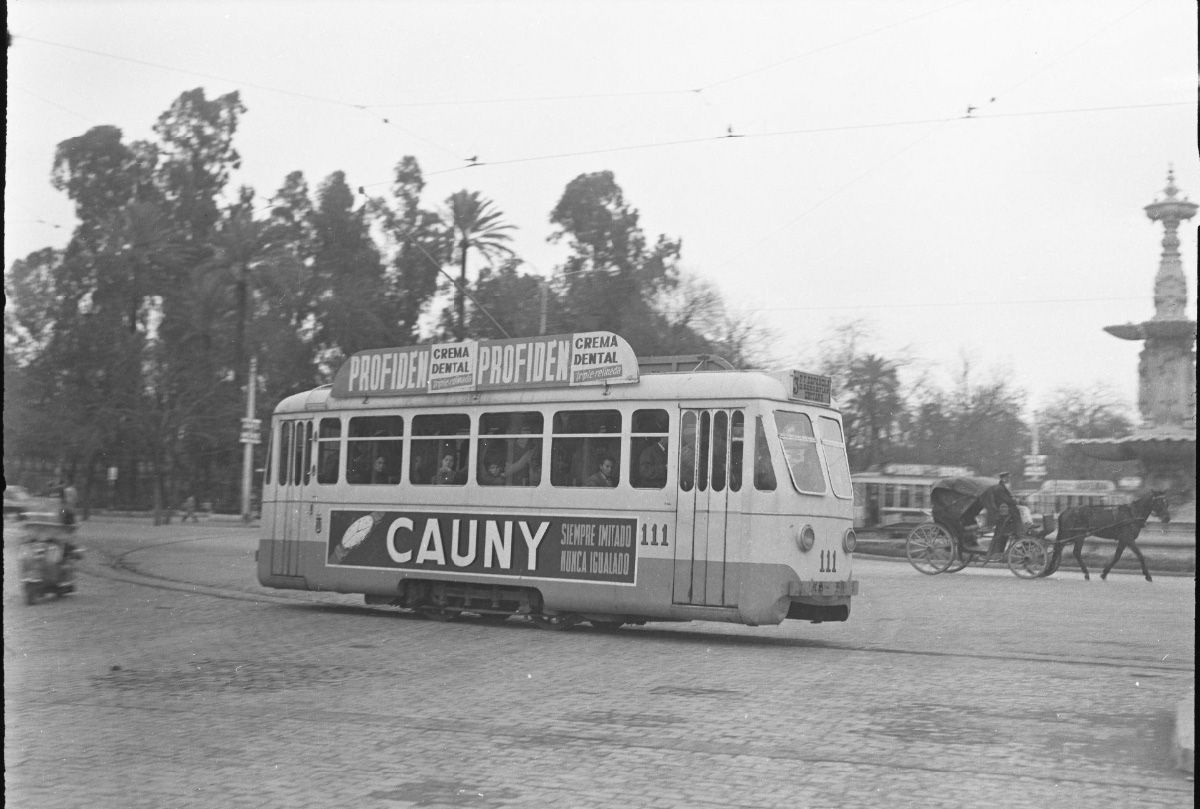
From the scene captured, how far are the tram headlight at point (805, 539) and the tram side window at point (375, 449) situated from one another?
17.0 feet

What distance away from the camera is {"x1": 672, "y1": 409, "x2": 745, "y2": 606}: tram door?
43.7 feet

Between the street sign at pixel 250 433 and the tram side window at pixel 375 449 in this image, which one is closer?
the tram side window at pixel 375 449

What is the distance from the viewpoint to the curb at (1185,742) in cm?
687

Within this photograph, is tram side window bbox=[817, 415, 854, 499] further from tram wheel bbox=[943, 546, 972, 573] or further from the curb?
tram wheel bbox=[943, 546, 972, 573]

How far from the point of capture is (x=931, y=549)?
27109mm

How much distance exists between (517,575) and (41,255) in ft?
114

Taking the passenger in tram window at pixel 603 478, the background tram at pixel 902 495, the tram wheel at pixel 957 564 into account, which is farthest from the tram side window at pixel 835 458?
the background tram at pixel 902 495

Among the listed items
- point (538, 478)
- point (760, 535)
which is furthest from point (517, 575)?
point (760, 535)

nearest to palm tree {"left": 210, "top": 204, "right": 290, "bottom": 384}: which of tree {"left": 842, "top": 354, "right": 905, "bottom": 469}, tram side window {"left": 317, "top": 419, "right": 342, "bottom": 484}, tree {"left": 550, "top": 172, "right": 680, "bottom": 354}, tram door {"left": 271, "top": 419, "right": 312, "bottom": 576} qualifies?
tree {"left": 550, "top": 172, "right": 680, "bottom": 354}

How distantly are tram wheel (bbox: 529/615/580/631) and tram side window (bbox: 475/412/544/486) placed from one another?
1.56m

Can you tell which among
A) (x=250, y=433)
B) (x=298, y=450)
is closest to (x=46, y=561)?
(x=298, y=450)

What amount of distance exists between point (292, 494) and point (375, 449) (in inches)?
60.8

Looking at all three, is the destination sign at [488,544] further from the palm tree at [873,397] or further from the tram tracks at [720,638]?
the palm tree at [873,397]

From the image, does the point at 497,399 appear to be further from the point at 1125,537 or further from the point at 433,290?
the point at 433,290
